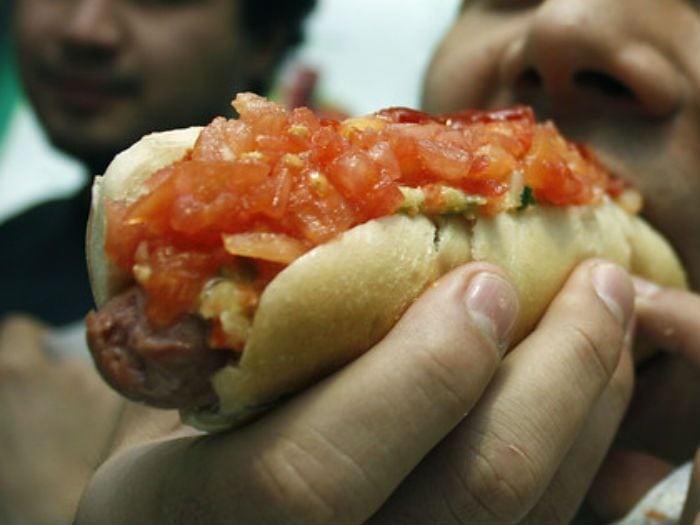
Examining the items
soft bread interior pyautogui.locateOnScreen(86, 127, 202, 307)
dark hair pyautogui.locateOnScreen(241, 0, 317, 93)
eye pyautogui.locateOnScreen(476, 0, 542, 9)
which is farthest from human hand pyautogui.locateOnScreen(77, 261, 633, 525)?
dark hair pyautogui.locateOnScreen(241, 0, 317, 93)

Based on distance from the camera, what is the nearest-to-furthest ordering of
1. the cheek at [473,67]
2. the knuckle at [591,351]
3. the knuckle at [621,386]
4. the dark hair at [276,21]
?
the knuckle at [591,351] → the knuckle at [621,386] → the cheek at [473,67] → the dark hair at [276,21]

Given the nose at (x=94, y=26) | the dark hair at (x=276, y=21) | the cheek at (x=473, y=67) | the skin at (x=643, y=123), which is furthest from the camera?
the dark hair at (x=276, y=21)

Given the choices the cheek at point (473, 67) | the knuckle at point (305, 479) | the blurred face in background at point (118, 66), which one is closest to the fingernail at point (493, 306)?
the knuckle at point (305, 479)

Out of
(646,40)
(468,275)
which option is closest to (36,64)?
(646,40)

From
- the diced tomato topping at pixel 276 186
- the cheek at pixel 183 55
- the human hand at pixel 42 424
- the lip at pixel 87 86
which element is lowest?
the human hand at pixel 42 424

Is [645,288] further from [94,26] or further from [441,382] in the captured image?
[94,26]

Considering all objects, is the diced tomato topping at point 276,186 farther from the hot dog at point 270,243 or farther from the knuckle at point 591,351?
the knuckle at point 591,351

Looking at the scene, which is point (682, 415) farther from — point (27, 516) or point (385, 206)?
point (27, 516)
